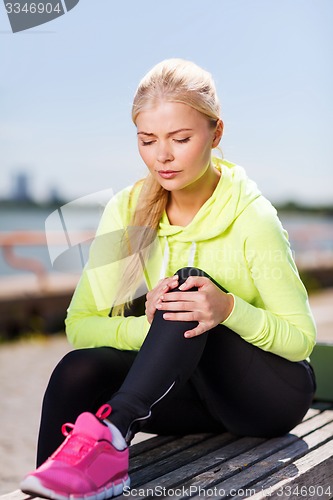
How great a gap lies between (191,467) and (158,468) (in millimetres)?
72

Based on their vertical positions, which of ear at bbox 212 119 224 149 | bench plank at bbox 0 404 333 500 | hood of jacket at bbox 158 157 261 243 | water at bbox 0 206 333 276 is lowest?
water at bbox 0 206 333 276

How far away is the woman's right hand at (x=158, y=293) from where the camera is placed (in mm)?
1530

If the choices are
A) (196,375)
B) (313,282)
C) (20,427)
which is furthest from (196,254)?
(313,282)

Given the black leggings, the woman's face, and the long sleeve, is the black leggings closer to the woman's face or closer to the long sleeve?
the long sleeve

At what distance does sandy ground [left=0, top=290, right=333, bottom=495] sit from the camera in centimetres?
313

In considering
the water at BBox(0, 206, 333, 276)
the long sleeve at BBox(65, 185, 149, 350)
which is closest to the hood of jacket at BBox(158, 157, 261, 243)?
the long sleeve at BBox(65, 185, 149, 350)

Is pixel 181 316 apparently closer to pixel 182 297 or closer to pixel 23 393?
pixel 182 297

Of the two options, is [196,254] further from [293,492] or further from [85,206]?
[293,492]

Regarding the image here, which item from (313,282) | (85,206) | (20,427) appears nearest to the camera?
(85,206)

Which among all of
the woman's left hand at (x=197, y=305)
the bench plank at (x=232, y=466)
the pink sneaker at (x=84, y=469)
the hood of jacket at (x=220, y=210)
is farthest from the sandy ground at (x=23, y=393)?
the pink sneaker at (x=84, y=469)

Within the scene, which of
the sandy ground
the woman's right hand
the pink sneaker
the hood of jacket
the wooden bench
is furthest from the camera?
the sandy ground

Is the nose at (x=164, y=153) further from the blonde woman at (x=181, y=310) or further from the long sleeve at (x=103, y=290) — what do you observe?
the long sleeve at (x=103, y=290)

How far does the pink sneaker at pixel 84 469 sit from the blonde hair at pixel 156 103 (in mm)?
470

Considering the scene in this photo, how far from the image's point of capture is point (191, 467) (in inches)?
62.3
